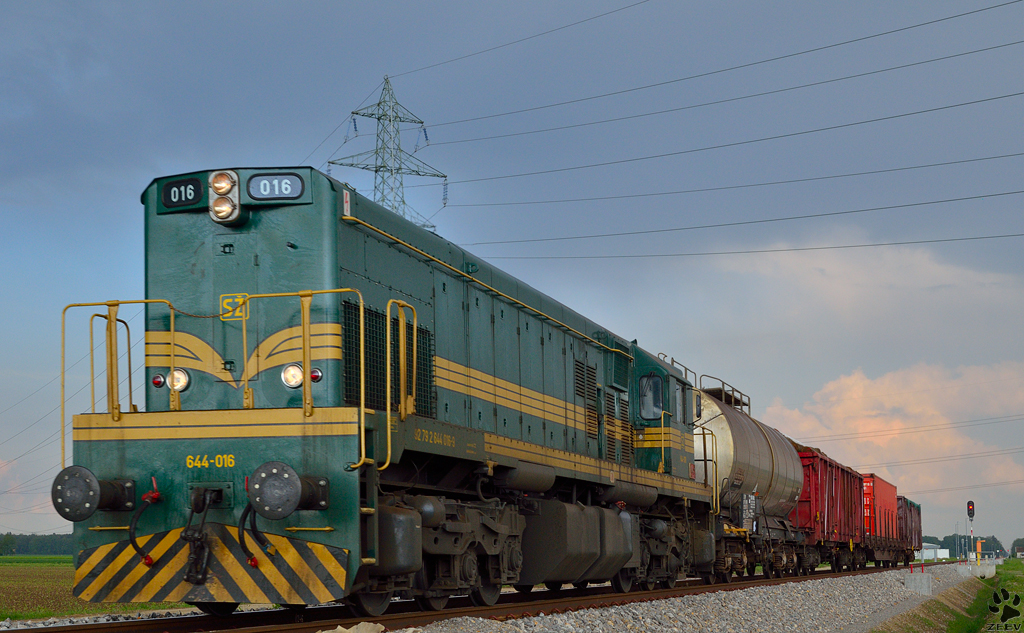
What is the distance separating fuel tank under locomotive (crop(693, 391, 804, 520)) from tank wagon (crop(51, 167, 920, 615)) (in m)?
7.35

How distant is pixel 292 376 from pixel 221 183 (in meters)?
1.80

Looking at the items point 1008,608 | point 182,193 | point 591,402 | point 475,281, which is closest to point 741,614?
point 591,402

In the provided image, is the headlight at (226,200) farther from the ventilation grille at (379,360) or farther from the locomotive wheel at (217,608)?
the locomotive wheel at (217,608)

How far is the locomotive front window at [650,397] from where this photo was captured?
15.6 m

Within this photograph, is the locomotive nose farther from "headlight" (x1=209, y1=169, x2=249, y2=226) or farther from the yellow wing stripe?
"headlight" (x1=209, y1=169, x2=249, y2=226)

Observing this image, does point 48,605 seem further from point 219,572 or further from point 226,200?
point 226,200

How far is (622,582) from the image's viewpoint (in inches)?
551

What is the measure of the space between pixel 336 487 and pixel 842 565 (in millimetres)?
23924

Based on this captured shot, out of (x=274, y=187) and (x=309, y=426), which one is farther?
(x=274, y=187)

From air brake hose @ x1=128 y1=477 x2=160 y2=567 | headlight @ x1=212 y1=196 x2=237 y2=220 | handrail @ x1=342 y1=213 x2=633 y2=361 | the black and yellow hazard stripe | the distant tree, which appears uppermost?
headlight @ x1=212 y1=196 x2=237 y2=220

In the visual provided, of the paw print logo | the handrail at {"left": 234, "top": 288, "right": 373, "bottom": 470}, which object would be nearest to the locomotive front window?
the paw print logo

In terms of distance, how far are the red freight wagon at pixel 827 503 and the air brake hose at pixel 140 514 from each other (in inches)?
743

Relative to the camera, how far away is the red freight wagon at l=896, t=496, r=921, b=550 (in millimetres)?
37438

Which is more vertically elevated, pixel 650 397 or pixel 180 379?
pixel 180 379
